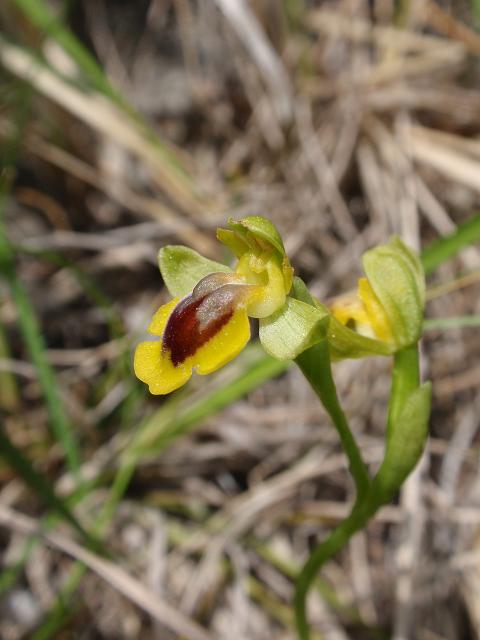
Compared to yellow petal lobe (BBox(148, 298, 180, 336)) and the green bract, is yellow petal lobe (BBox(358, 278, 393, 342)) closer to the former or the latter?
the green bract

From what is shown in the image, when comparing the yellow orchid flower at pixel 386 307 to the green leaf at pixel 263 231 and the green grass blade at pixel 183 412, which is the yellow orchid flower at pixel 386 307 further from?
the green grass blade at pixel 183 412

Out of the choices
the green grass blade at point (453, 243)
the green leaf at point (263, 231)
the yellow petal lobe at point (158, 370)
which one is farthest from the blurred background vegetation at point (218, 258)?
the green leaf at point (263, 231)

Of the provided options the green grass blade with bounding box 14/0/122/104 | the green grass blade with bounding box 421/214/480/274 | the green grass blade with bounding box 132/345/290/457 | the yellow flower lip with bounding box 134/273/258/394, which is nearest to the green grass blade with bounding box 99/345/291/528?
the green grass blade with bounding box 132/345/290/457

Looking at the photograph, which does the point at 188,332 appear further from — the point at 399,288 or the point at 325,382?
the point at 399,288

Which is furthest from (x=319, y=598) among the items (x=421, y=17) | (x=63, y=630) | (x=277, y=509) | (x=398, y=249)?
(x=421, y=17)

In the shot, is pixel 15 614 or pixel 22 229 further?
pixel 22 229

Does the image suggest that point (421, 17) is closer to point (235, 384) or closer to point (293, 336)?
point (235, 384)
